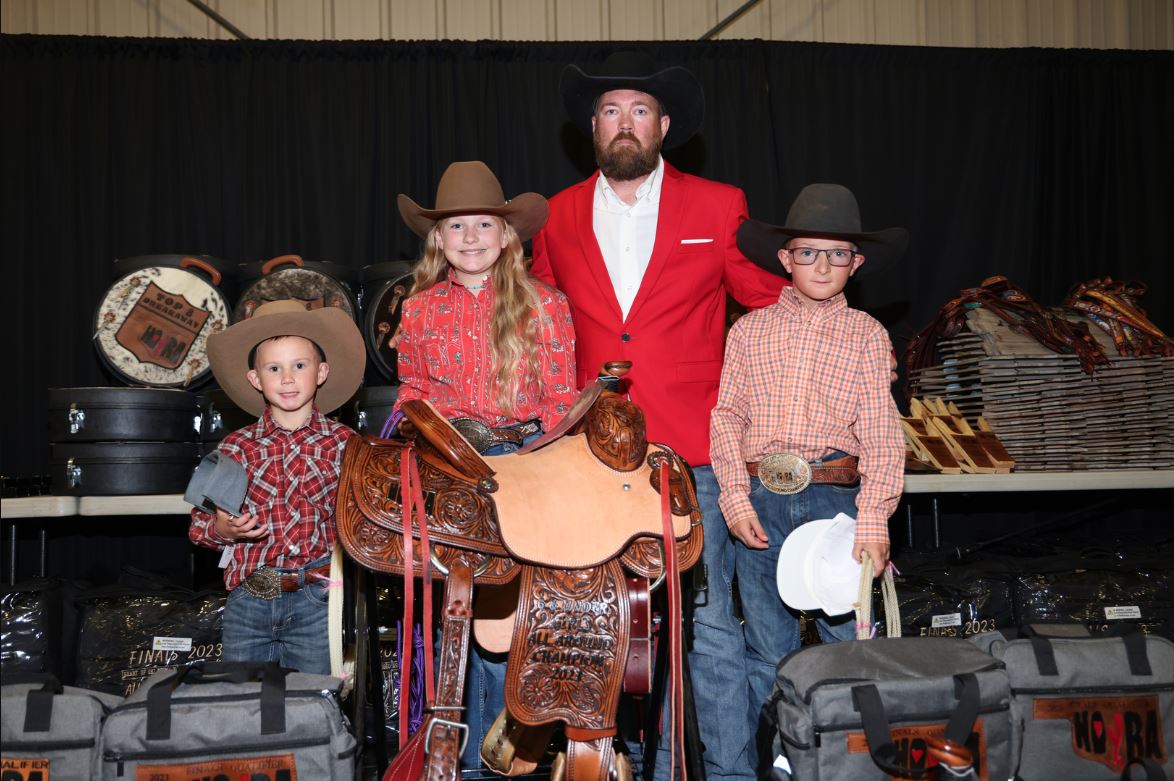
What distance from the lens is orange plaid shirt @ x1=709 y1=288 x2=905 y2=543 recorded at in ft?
8.53

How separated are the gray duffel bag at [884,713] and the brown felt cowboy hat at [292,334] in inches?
61.5

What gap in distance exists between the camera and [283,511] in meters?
2.73

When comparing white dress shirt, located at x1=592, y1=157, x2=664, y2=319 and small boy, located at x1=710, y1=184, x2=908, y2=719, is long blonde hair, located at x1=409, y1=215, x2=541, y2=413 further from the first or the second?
small boy, located at x1=710, y1=184, x2=908, y2=719

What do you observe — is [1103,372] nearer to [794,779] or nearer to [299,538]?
[794,779]

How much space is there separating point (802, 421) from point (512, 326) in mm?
828

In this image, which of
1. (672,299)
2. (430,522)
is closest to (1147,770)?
(672,299)

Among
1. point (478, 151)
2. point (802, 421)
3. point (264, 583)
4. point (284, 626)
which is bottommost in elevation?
point (284, 626)

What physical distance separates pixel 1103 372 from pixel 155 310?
3.94m

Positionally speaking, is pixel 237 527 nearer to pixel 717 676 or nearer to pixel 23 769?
pixel 23 769

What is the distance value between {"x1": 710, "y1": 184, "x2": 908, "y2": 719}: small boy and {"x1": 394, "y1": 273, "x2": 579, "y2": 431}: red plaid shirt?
465mm

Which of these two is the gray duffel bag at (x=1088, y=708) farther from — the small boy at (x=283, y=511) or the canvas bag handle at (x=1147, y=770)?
the small boy at (x=283, y=511)

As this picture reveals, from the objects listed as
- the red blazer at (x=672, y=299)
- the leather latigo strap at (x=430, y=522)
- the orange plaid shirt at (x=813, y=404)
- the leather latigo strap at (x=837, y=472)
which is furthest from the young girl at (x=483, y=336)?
the leather latigo strap at (x=837, y=472)

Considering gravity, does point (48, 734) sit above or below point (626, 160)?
below

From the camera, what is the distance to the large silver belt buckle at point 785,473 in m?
2.60
